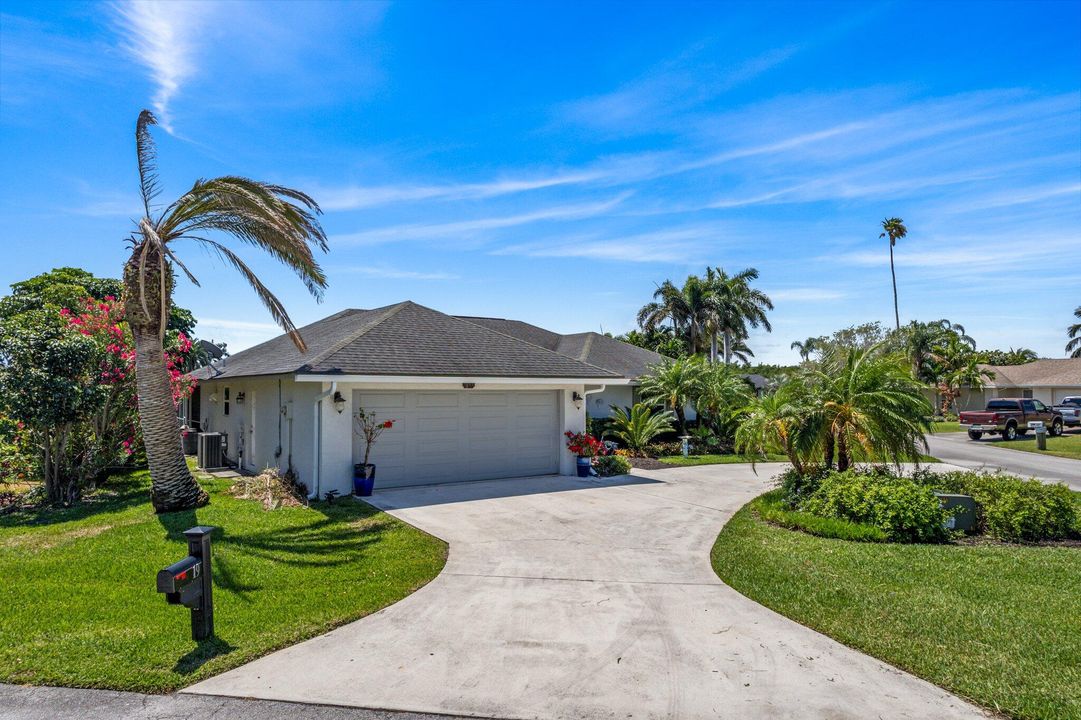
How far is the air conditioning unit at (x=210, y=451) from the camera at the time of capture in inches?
620

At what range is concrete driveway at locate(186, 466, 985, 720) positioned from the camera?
3982 mm

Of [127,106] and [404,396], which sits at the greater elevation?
[127,106]

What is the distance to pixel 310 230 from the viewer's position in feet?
36.9

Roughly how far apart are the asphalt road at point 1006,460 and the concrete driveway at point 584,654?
1291 cm


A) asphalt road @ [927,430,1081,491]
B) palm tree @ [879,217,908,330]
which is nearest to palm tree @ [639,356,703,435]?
asphalt road @ [927,430,1081,491]

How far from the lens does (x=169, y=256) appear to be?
10.3m

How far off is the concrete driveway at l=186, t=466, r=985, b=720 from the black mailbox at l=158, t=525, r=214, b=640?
2.35 ft

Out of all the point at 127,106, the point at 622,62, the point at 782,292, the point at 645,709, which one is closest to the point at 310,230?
the point at 127,106

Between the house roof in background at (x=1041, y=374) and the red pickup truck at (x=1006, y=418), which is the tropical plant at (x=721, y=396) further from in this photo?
the house roof in background at (x=1041, y=374)

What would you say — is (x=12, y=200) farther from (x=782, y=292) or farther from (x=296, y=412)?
(x=782, y=292)

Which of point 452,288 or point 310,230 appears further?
point 452,288

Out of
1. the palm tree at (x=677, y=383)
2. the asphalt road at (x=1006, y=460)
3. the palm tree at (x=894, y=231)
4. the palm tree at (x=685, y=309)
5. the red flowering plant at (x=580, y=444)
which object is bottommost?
the asphalt road at (x=1006, y=460)

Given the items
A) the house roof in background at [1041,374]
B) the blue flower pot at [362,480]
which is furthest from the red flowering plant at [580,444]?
the house roof in background at [1041,374]

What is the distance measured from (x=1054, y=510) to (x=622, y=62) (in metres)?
10.3
